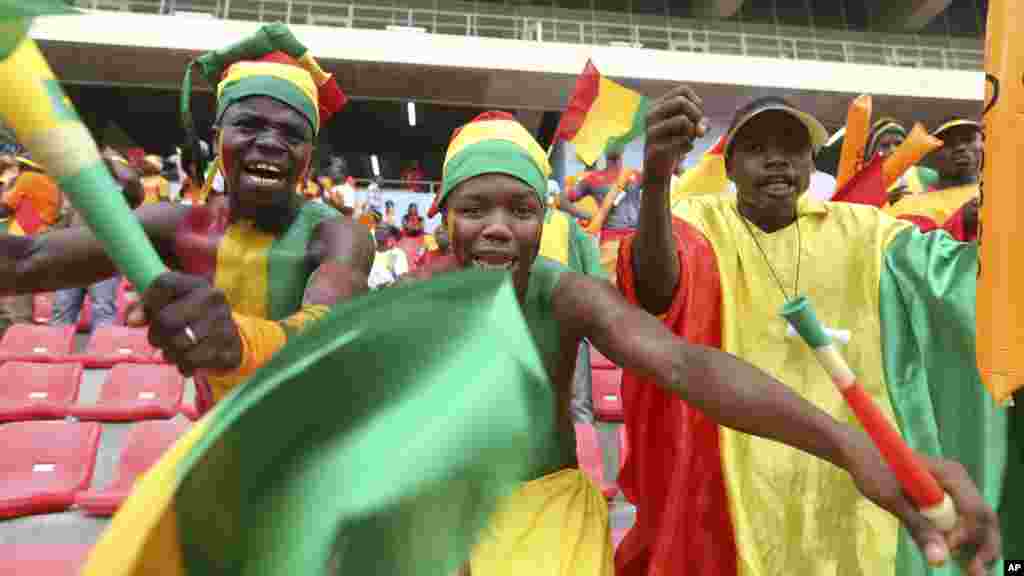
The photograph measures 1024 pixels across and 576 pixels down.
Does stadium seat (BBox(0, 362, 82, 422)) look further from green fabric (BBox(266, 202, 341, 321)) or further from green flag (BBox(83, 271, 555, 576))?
green flag (BBox(83, 271, 555, 576))

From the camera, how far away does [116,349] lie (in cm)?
567

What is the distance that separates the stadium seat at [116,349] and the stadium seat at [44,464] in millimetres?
1316

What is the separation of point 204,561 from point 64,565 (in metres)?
2.65

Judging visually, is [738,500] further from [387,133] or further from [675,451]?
[387,133]

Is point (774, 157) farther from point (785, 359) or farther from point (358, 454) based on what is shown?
point (358, 454)

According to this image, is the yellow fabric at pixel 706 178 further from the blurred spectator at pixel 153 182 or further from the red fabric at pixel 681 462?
the blurred spectator at pixel 153 182

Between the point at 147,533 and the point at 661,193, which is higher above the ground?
the point at 661,193

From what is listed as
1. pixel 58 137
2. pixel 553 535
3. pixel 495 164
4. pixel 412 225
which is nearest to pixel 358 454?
pixel 58 137

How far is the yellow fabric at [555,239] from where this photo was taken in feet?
13.5

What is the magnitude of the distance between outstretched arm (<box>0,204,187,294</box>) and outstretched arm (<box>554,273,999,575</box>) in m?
1.17

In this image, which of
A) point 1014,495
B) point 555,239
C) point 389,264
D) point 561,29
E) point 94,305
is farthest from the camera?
point 561,29

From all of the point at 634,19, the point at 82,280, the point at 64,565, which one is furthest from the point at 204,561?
the point at 634,19

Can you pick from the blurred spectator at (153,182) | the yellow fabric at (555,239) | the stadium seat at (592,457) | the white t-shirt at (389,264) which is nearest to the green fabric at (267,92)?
the yellow fabric at (555,239)

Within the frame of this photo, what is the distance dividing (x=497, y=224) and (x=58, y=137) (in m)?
1.07
